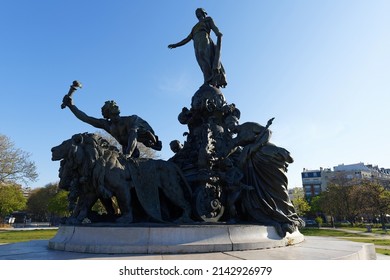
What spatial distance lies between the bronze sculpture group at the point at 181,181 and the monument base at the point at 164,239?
0.71 meters

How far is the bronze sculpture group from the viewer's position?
672 cm

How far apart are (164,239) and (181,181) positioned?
1941 millimetres

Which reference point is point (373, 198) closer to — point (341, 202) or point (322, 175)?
point (341, 202)

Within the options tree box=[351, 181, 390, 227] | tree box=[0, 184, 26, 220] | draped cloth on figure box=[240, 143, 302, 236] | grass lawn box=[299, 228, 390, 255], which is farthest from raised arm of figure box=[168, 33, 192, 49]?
tree box=[351, 181, 390, 227]

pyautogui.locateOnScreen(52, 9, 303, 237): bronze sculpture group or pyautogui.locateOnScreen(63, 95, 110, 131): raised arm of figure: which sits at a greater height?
pyautogui.locateOnScreen(63, 95, 110, 131): raised arm of figure

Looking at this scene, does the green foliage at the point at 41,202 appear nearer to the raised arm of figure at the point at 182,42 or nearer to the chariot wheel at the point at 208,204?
the raised arm of figure at the point at 182,42

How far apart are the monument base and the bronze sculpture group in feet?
2.32

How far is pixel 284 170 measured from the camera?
288 inches

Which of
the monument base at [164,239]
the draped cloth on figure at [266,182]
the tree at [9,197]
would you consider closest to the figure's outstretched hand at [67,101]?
the monument base at [164,239]

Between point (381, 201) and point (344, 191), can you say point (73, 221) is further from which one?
point (344, 191)

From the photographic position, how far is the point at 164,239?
220 inches

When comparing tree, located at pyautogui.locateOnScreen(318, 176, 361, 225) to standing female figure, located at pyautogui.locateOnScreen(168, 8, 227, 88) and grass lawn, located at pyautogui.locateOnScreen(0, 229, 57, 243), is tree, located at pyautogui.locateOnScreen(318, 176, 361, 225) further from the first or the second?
Result: standing female figure, located at pyautogui.locateOnScreen(168, 8, 227, 88)

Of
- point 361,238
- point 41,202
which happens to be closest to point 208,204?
point 361,238

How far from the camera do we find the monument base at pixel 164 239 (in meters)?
5.45
